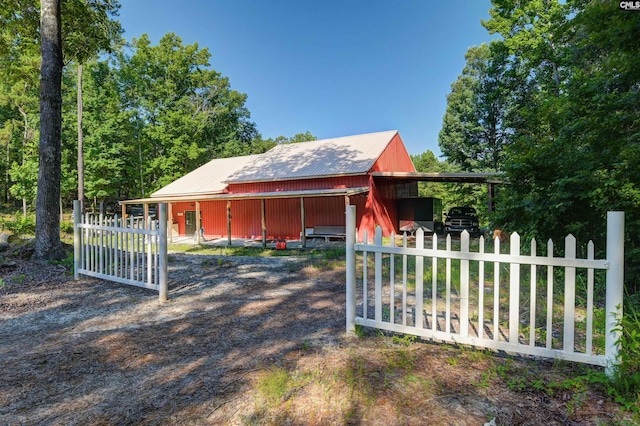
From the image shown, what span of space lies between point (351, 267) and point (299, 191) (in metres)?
12.0

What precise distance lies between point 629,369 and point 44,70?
34.5 ft

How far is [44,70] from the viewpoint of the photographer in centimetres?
705

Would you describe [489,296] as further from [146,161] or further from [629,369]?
[146,161]

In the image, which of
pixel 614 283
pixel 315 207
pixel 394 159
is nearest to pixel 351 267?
pixel 614 283

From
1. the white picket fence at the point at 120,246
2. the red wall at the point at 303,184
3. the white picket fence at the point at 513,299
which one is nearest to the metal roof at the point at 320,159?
the red wall at the point at 303,184

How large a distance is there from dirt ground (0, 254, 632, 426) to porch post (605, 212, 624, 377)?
0.31m

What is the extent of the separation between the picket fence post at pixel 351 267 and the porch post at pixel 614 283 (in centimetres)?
199

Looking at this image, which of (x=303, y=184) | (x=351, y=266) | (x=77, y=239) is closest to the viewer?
(x=351, y=266)

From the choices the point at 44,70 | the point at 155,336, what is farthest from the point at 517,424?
the point at 44,70

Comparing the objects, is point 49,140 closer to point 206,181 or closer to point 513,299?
point 513,299

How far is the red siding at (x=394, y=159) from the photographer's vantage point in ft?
52.2

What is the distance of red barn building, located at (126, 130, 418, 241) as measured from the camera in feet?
48.5

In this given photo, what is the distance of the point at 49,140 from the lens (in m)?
7.06

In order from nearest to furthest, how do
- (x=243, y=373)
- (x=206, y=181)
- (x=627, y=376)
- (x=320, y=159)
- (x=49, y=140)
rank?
(x=627, y=376)
(x=243, y=373)
(x=49, y=140)
(x=320, y=159)
(x=206, y=181)
